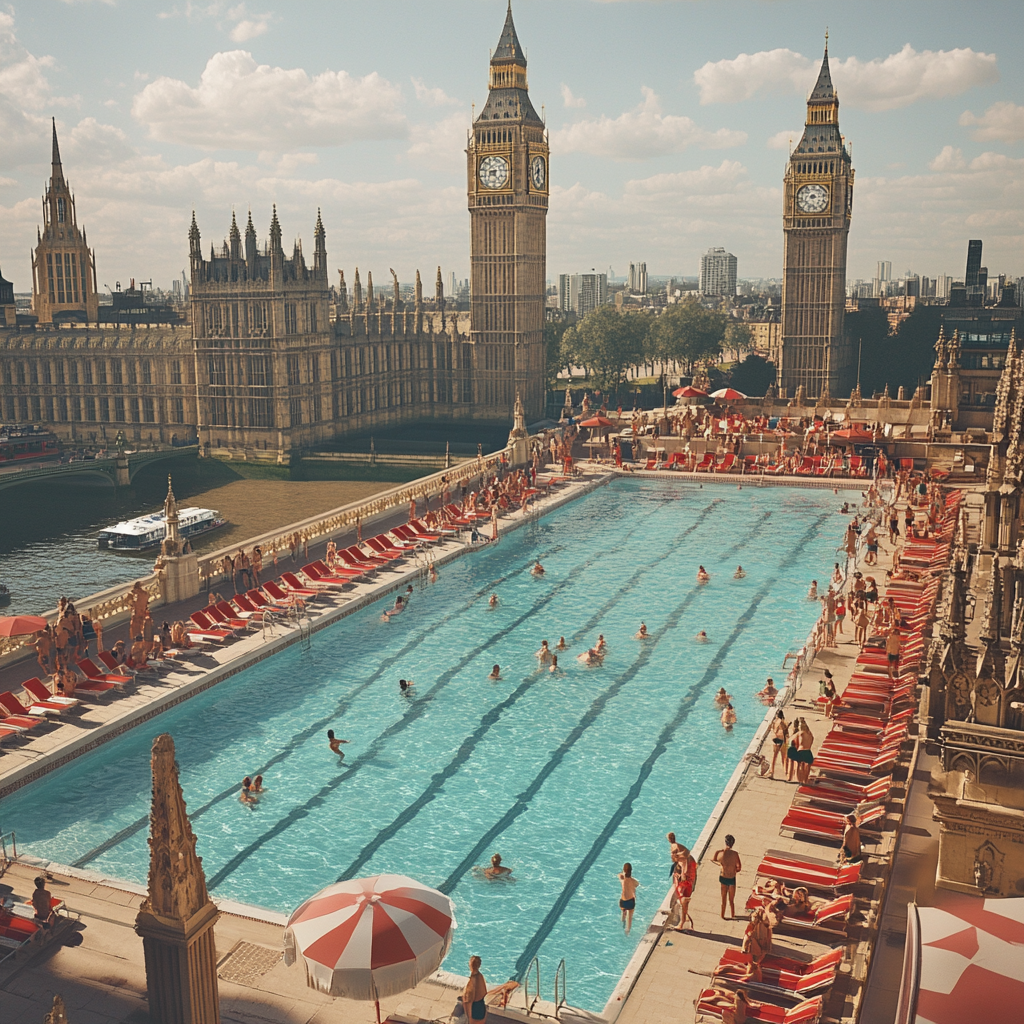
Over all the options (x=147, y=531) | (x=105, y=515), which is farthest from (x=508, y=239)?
(x=147, y=531)

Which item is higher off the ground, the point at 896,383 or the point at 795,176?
the point at 795,176

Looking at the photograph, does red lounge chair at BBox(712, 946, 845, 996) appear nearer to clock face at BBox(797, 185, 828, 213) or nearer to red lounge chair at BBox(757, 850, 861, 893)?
red lounge chair at BBox(757, 850, 861, 893)

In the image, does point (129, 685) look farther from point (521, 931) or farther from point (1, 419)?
point (1, 419)

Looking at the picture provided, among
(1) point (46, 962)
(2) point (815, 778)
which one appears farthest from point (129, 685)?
(2) point (815, 778)

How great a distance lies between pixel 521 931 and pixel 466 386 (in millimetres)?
73165

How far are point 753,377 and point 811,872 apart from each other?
87051 mm

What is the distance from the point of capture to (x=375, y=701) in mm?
28516

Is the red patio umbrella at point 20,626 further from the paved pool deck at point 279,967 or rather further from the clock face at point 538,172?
the clock face at point 538,172

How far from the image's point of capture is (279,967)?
16062mm

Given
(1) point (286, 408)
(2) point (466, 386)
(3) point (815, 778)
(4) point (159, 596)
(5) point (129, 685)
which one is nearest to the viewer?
(3) point (815, 778)

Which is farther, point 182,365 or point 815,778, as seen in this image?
point 182,365

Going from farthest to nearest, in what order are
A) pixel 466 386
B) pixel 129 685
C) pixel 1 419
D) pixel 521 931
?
pixel 466 386, pixel 1 419, pixel 129 685, pixel 521 931

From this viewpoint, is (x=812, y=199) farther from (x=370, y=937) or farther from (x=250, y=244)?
(x=370, y=937)

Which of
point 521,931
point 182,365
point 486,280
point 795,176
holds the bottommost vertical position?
point 521,931
